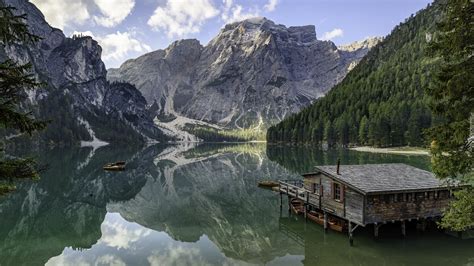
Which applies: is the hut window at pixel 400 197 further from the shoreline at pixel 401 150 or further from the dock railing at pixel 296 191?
the shoreline at pixel 401 150

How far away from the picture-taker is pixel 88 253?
3077 centimetres

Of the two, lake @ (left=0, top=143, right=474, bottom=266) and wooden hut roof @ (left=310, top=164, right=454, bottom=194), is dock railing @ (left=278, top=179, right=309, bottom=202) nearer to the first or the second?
lake @ (left=0, top=143, right=474, bottom=266)

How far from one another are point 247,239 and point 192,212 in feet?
49.6

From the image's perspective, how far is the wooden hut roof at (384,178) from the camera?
30.6m

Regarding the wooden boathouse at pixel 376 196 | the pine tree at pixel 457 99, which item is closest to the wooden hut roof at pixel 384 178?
the wooden boathouse at pixel 376 196

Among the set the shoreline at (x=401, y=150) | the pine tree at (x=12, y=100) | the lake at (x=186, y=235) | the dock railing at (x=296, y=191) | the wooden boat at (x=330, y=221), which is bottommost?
the lake at (x=186, y=235)

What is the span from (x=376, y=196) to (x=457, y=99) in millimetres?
15941

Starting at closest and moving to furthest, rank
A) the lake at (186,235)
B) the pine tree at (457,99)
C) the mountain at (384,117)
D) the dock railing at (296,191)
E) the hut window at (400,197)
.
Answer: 1. the pine tree at (457,99)
2. the lake at (186,235)
3. the hut window at (400,197)
4. the dock railing at (296,191)
5. the mountain at (384,117)

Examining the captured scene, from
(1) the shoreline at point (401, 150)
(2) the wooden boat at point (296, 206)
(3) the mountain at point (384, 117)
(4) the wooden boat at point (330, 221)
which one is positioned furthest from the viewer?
(3) the mountain at point (384, 117)

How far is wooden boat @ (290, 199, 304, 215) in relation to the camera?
138 ft

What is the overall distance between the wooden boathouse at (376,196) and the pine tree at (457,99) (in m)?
13.9

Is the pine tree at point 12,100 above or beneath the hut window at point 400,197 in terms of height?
above

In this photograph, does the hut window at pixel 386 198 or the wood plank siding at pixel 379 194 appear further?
the hut window at pixel 386 198

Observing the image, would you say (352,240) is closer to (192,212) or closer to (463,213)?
(463,213)
